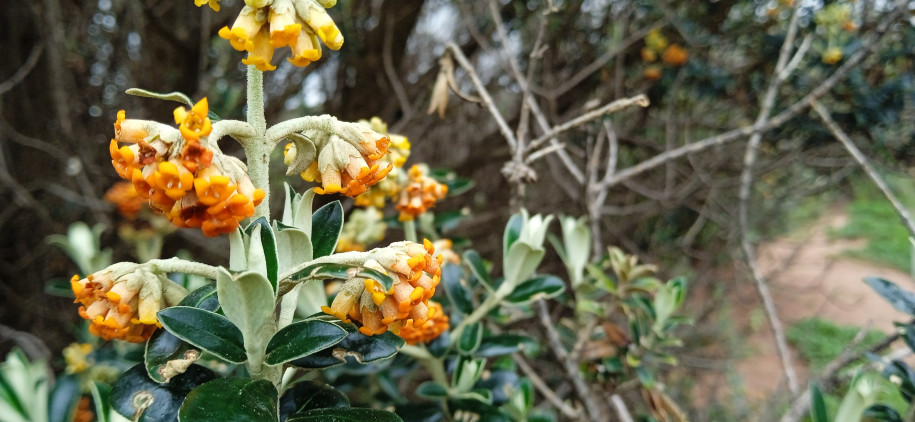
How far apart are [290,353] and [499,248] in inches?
108

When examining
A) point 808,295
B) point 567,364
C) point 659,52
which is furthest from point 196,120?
point 808,295

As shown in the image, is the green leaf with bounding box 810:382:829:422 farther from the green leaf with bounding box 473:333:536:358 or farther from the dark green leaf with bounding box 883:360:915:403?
the green leaf with bounding box 473:333:536:358

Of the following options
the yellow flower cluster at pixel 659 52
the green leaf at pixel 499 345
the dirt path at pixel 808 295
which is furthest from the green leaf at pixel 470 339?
the dirt path at pixel 808 295

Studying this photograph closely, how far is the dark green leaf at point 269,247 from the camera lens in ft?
2.20

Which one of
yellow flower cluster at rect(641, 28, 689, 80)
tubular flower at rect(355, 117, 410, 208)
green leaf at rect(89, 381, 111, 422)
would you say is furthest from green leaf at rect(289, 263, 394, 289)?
yellow flower cluster at rect(641, 28, 689, 80)

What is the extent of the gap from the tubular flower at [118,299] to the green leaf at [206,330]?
0.11ft

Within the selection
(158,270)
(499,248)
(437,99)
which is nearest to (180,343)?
(158,270)

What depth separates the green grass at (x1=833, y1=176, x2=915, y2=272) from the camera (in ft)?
23.7

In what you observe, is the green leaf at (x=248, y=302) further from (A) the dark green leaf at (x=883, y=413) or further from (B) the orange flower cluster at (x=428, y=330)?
(A) the dark green leaf at (x=883, y=413)

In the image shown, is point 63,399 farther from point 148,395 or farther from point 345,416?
point 345,416

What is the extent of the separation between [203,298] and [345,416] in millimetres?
252

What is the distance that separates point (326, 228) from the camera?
2.76 feet

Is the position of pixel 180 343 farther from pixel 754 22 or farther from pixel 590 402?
pixel 754 22

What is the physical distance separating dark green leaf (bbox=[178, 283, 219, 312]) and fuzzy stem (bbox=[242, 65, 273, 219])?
19 centimetres
